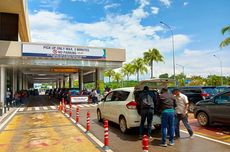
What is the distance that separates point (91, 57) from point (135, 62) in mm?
44616

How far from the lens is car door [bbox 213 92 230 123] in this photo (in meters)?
9.08

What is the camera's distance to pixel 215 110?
9609 millimetres

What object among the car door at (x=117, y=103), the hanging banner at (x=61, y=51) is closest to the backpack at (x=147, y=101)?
the car door at (x=117, y=103)

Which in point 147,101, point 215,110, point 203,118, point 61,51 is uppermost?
point 61,51

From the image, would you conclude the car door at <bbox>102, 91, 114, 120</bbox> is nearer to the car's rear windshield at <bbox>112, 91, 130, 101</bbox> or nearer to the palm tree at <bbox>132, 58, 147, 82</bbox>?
the car's rear windshield at <bbox>112, 91, 130, 101</bbox>

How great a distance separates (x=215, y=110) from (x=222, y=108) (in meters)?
0.37

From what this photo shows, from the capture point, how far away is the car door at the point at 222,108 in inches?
357

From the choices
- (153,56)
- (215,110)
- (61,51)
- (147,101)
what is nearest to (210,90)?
(215,110)

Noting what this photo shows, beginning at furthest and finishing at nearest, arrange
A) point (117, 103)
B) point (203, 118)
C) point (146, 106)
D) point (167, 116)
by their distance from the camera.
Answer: point (203, 118) < point (117, 103) < point (146, 106) < point (167, 116)

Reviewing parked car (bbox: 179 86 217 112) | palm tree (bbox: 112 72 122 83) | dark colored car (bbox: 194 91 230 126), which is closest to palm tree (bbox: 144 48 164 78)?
palm tree (bbox: 112 72 122 83)

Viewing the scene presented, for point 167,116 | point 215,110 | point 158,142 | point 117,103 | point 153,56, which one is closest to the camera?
point 167,116

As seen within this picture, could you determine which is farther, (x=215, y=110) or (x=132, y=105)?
(x=215, y=110)

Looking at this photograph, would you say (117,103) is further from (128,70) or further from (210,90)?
(128,70)

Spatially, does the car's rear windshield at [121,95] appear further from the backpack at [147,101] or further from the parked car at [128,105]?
the backpack at [147,101]
